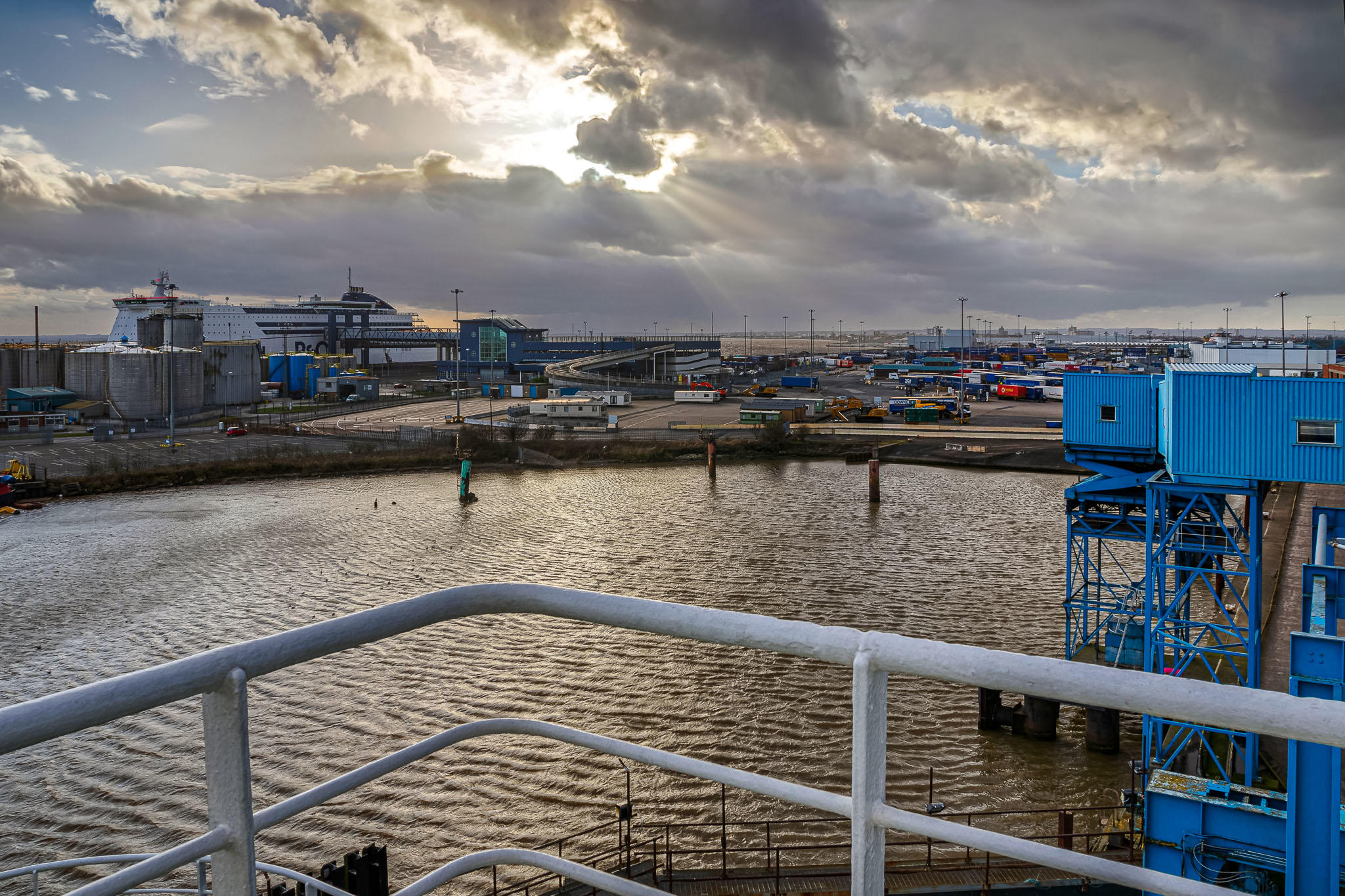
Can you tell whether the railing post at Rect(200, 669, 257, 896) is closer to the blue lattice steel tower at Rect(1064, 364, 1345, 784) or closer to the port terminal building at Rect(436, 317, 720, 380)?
the blue lattice steel tower at Rect(1064, 364, 1345, 784)

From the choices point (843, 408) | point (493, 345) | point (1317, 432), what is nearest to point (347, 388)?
point (493, 345)

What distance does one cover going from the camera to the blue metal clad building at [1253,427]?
8.65 metres

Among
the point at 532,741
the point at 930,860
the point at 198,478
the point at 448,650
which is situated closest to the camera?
the point at 930,860

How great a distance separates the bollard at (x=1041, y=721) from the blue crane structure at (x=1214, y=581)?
110 centimetres

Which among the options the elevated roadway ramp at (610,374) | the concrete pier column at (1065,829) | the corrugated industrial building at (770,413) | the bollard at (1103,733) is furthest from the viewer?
the elevated roadway ramp at (610,374)

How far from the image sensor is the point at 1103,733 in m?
10.4

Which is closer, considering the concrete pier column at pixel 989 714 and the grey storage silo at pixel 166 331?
the concrete pier column at pixel 989 714

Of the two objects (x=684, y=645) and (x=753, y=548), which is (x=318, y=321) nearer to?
(x=753, y=548)

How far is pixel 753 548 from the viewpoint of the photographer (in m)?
20.1

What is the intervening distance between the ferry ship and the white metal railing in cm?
7187

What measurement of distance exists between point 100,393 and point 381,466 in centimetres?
2412

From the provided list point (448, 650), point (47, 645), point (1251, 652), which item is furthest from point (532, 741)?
point (47, 645)

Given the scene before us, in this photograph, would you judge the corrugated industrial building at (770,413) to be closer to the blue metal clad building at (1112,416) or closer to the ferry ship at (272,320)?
the blue metal clad building at (1112,416)

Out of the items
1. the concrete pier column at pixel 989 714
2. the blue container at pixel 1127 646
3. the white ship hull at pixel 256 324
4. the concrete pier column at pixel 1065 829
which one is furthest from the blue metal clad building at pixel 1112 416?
the white ship hull at pixel 256 324
